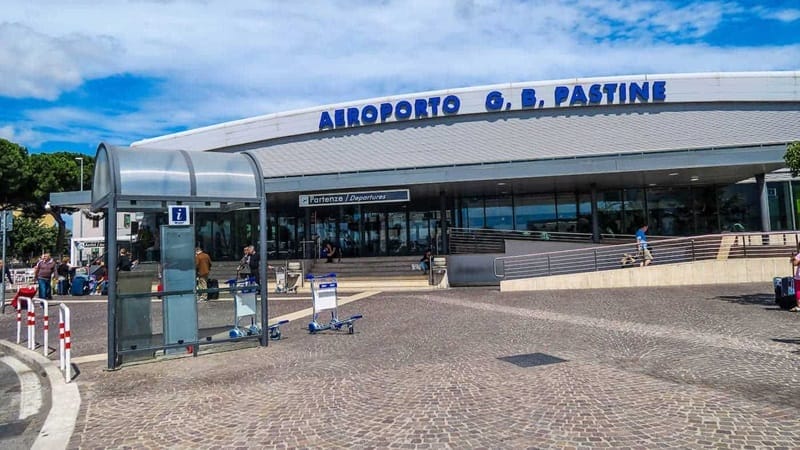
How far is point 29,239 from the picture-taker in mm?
63875

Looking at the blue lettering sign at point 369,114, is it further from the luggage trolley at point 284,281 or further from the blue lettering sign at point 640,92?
the blue lettering sign at point 640,92

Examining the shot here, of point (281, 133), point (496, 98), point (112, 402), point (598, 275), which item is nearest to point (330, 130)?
point (281, 133)

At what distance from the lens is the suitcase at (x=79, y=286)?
22.9 m

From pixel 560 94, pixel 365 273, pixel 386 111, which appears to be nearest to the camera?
pixel 365 273

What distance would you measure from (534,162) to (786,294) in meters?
11.4

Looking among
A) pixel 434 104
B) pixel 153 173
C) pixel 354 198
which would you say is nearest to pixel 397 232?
pixel 354 198

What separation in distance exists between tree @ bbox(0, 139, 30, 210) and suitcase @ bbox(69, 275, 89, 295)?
25.1 m

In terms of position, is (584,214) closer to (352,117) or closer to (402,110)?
(402,110)

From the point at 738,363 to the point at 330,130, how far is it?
2565cm

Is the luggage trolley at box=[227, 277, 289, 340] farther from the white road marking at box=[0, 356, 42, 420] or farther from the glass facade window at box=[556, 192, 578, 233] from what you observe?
the glass facade window at box=[556, 192, 578, 233]

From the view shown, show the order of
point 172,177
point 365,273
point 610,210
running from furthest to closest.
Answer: point 610,210 → point 365,273 → point 172,177

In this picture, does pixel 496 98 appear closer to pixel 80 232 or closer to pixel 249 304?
pixel 249 304

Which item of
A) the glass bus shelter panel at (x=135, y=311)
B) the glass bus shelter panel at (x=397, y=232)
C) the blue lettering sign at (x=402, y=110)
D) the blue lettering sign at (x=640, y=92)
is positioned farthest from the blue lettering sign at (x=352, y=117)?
the glass bus shelter panel at (x=135, y=311)

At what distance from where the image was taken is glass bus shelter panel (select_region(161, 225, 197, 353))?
868 cm
